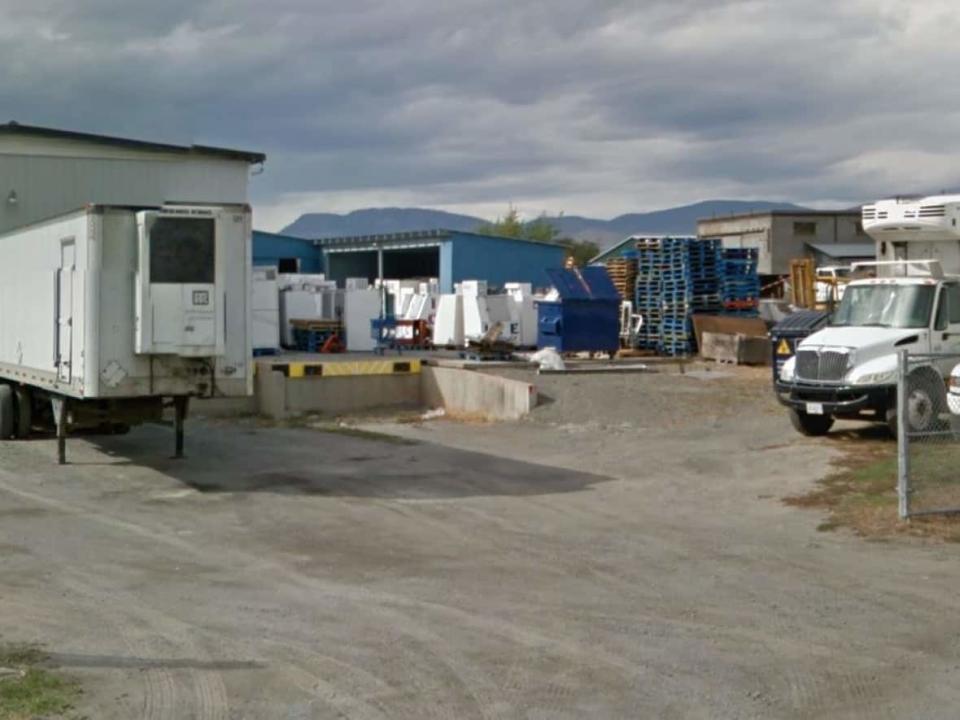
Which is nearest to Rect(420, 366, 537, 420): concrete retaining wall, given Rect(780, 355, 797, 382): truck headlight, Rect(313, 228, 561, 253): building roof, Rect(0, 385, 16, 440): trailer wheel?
Rect(780, 355, 797, 382): truck headlight

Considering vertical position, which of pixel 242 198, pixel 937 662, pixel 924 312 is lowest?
pixel 937 662

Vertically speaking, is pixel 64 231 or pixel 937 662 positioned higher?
pixel 64 231

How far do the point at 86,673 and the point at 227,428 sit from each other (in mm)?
16598

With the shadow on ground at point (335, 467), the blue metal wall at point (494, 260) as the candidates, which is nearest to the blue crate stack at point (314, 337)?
the blue metal wall at point (494, 260)

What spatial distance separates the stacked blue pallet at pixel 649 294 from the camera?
36.1 meters

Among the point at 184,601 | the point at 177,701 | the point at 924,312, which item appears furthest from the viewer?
the point at 924,312

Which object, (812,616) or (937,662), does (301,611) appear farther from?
(937,662)

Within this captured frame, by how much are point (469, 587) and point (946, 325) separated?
11716 mm

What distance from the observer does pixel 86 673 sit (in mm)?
7852

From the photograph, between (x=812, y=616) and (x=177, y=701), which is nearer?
(x=177, y=701)

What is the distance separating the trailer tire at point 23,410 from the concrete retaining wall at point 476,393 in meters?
8.33

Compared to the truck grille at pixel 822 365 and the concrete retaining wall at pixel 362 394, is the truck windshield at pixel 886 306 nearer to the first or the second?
the truck grille at pixel 822 365

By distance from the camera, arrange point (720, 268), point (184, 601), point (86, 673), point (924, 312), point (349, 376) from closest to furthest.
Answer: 1. point (86, 673)
2. point (184, 601)
3. point (924, 312)
4. point (349, 376)
5. point (720, 268)

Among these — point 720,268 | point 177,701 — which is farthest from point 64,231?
point 720,268
